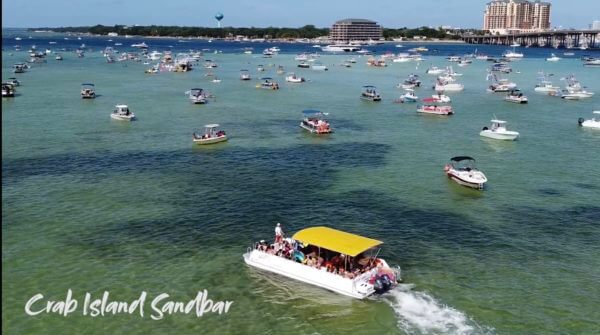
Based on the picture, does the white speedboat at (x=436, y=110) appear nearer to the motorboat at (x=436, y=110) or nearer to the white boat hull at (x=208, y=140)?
the motorboat at (x=436, y=110)

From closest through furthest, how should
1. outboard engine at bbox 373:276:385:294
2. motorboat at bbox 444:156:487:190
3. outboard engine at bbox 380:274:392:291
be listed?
outboard engine at bbox 373:276:385:294
outboard engine at bbox 380:274:392:291
motorboat at bbox 444:156:487:190

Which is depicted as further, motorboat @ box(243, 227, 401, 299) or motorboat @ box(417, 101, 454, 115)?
motorboat @ box(417, 101, 454, 115)

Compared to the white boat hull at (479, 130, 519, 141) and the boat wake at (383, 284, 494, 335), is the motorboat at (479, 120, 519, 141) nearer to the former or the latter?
the white boat hull at (479, 130, 519, 141)

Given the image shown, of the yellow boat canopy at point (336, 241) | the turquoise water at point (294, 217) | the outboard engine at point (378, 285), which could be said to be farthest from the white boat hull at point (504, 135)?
the outboard engine at point (378, 285)

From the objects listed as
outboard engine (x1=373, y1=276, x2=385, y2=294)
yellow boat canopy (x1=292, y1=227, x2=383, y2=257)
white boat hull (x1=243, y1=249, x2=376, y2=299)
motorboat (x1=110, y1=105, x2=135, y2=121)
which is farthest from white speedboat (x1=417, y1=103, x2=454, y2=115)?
outboard engine (x1=373, y1=276, x2=385, y2=294)

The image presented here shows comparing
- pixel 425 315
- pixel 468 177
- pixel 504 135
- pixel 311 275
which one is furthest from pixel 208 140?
pixel 425 315
